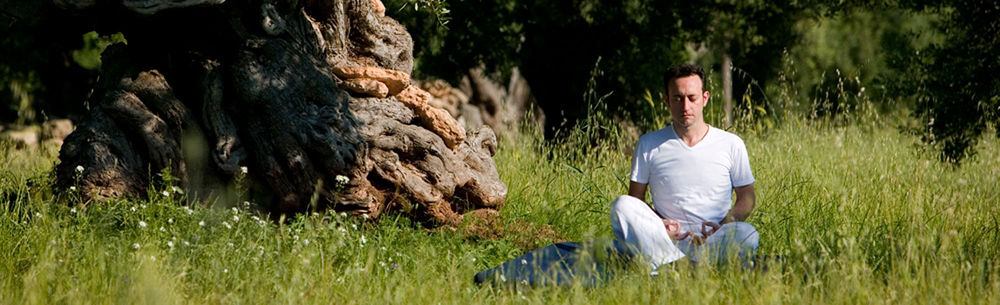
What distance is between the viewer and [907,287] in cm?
473

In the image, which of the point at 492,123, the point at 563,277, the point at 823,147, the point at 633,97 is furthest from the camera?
the point at 492,123

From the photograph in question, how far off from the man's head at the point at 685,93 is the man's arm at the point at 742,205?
0.48m

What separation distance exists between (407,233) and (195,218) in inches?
54.4

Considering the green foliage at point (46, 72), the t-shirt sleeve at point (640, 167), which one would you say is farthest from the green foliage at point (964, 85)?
the green foliage at point (46, 72)

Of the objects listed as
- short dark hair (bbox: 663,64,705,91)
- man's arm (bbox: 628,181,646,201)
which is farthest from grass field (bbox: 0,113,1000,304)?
short dark hair (bbox: 663,64,705,91)

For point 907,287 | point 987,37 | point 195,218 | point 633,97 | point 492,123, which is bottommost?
point 492,123

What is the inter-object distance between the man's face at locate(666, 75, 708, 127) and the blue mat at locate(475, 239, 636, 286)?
Answer: 2.65 ft

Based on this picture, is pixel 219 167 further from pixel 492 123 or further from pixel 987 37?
pixel 492 123

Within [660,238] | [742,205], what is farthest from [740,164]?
[660,238]

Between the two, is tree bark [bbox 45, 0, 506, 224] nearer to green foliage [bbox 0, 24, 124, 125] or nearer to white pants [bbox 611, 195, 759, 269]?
white pants [bbox 611, 195, 759, 269]

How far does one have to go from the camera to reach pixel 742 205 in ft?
17.9

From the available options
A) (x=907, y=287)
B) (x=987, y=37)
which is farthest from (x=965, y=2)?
(x=907, y=287)

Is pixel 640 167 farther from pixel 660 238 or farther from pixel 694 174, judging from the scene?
pixel 660 238

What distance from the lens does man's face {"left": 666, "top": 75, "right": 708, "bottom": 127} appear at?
5.33 meters
